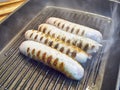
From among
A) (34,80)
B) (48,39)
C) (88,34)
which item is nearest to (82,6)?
(88,34)

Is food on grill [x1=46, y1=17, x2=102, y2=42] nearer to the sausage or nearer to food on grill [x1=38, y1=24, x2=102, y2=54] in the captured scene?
food on grill [x1=38, y1=24, x2=102, y2=54]

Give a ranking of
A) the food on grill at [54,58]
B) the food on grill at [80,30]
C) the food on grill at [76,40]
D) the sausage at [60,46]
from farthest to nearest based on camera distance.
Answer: the food on grill at [80,30]
the food on grill at [76,40]
the sausage at [60,46]
the food on grill at [54,58]

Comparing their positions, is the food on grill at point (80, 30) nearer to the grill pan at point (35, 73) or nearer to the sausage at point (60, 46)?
the grill pan at point (35, 73)

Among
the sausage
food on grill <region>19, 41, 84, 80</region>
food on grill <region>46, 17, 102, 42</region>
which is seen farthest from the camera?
food on grill <region>46, 17, 102, 42</region>

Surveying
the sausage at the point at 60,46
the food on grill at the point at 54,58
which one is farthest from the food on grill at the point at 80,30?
the food on grill at the point at 54,58

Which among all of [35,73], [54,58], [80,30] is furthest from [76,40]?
[35,73]

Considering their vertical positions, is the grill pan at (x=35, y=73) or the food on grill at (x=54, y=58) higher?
the food on grill at (x=54, y=58)

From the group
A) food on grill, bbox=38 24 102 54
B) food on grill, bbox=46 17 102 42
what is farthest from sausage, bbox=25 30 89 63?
food on grill, bbox=46 17 102 42
